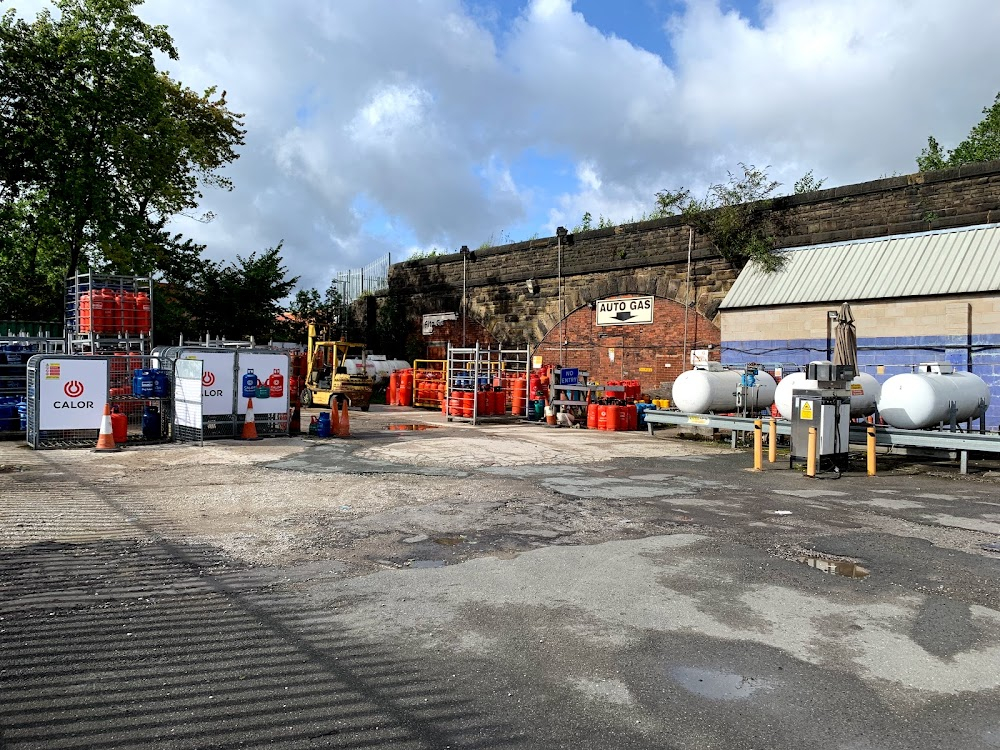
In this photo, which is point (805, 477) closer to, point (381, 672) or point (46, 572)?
point (381, 672)

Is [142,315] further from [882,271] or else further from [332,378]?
[882,271]

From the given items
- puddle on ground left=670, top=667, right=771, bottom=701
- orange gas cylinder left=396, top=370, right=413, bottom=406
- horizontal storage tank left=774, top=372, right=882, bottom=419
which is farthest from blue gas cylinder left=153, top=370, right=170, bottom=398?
puddle on ground left=670, top=667, right=771, bottom=701

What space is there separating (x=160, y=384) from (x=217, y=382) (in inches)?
68.1

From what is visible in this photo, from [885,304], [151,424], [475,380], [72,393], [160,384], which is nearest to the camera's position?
[72,393]

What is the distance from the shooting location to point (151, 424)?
55.3ft

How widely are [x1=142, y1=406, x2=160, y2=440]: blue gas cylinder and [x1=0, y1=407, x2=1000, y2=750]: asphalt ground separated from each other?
5.47 meters

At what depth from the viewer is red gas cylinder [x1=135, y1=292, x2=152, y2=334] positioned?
62.7ft

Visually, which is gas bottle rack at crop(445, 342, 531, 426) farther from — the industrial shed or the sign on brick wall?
the industrial shed

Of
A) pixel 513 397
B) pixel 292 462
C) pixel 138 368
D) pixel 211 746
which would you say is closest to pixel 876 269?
pixel 513 397

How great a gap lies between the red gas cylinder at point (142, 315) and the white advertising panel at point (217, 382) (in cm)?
386

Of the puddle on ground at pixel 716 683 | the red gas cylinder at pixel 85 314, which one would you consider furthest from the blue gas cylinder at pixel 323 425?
the puddle on ground at pixel 716 683

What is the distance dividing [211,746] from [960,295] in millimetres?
19811

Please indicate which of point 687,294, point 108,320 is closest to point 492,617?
point 108,320

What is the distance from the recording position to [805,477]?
513 inches
